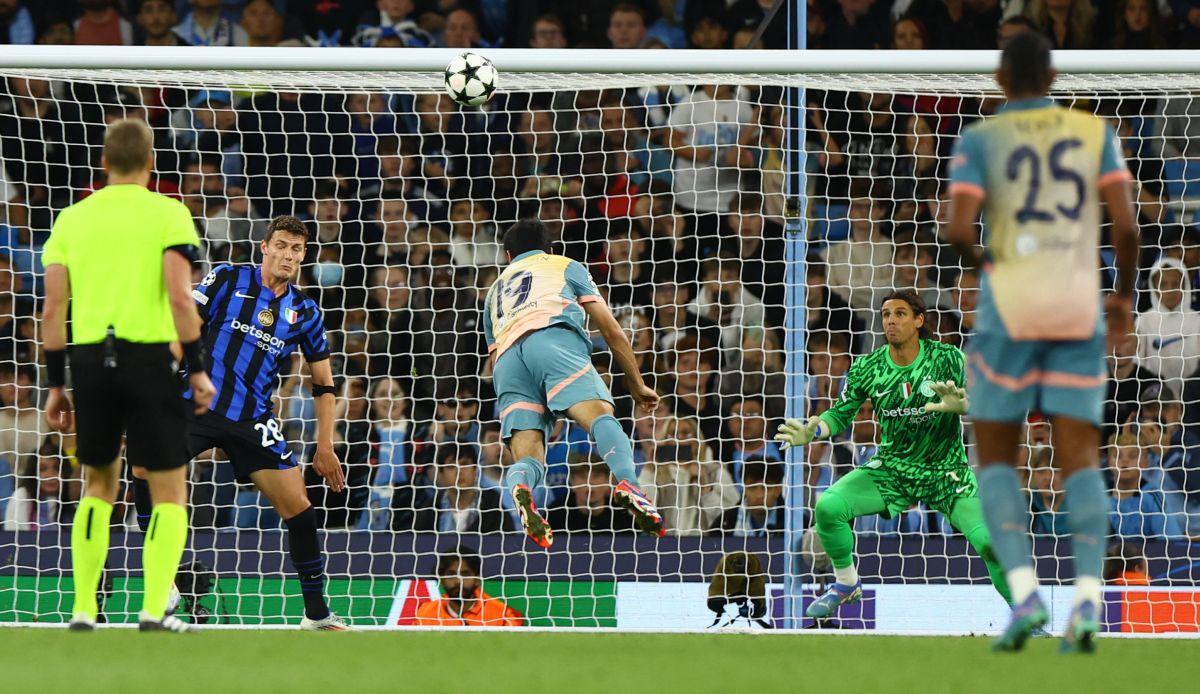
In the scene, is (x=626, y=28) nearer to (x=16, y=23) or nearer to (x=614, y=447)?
(x=16, y=23)

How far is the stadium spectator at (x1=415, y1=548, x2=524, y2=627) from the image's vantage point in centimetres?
938

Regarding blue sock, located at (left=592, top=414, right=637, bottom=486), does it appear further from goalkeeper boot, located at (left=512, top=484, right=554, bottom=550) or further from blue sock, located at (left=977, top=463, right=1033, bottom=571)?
blue sock, located at (left=977, top=463, right=1033, bottom=571)

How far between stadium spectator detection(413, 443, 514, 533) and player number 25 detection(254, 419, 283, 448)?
2387 mm

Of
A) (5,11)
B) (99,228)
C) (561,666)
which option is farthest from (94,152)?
(561,666)

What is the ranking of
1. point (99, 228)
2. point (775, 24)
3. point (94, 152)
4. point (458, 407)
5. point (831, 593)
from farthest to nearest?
1. point (775, 24)
2. point (94, 152)
3. point (458, 407)
4. point (831, 593)
5. point (99, 228)

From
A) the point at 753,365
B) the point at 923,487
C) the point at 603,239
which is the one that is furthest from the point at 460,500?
the point at 923,487

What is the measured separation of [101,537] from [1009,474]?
11.0 feet

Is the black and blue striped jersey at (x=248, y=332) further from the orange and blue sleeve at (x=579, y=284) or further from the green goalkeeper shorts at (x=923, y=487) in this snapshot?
the green goalkeeper shorts at (x=923, y=487)

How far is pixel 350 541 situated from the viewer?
10.0 metres

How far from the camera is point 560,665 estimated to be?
16.1 ft

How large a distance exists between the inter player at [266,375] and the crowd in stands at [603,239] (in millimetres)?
1676

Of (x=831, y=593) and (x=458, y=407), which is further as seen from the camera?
(x=458, y=407)

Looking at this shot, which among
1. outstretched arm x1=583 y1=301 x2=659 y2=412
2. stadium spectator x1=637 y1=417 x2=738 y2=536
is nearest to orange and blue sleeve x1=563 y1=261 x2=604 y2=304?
outstretched arm x1=583 y1=301 x2=659 y2=412

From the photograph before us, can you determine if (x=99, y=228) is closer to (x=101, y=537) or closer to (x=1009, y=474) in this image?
(x=101, y=537)
